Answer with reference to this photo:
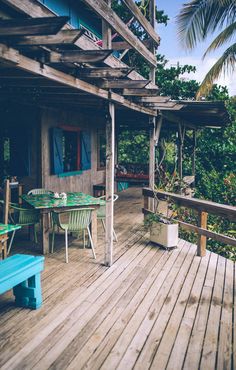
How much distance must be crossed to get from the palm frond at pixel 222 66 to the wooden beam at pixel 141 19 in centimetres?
427

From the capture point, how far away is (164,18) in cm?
1369

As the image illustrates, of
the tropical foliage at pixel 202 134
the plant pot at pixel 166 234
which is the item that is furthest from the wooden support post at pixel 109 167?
the tropical foliage at pixel 202 134

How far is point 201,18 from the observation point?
1014 cm

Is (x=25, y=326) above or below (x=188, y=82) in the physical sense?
below

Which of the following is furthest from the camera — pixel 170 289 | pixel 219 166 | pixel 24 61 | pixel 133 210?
pixel 219 166

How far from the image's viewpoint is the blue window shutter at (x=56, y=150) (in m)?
7.81

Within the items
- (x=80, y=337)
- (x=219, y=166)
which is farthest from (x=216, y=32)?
(x=80, y=337)

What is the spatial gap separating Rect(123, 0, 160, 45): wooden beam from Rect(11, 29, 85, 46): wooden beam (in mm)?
2380

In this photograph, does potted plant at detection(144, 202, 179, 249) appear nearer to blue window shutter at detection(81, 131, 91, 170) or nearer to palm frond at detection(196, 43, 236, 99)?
blue window shutter at detection(81, 131, 91, 170)

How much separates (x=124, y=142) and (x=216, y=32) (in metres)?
6.95

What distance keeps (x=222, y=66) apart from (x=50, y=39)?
8.62 m

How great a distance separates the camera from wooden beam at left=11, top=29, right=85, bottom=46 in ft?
8.46

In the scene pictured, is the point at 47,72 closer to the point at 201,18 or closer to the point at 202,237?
the point at 202,237

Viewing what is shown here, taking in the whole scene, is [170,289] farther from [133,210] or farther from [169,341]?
[133,210]
